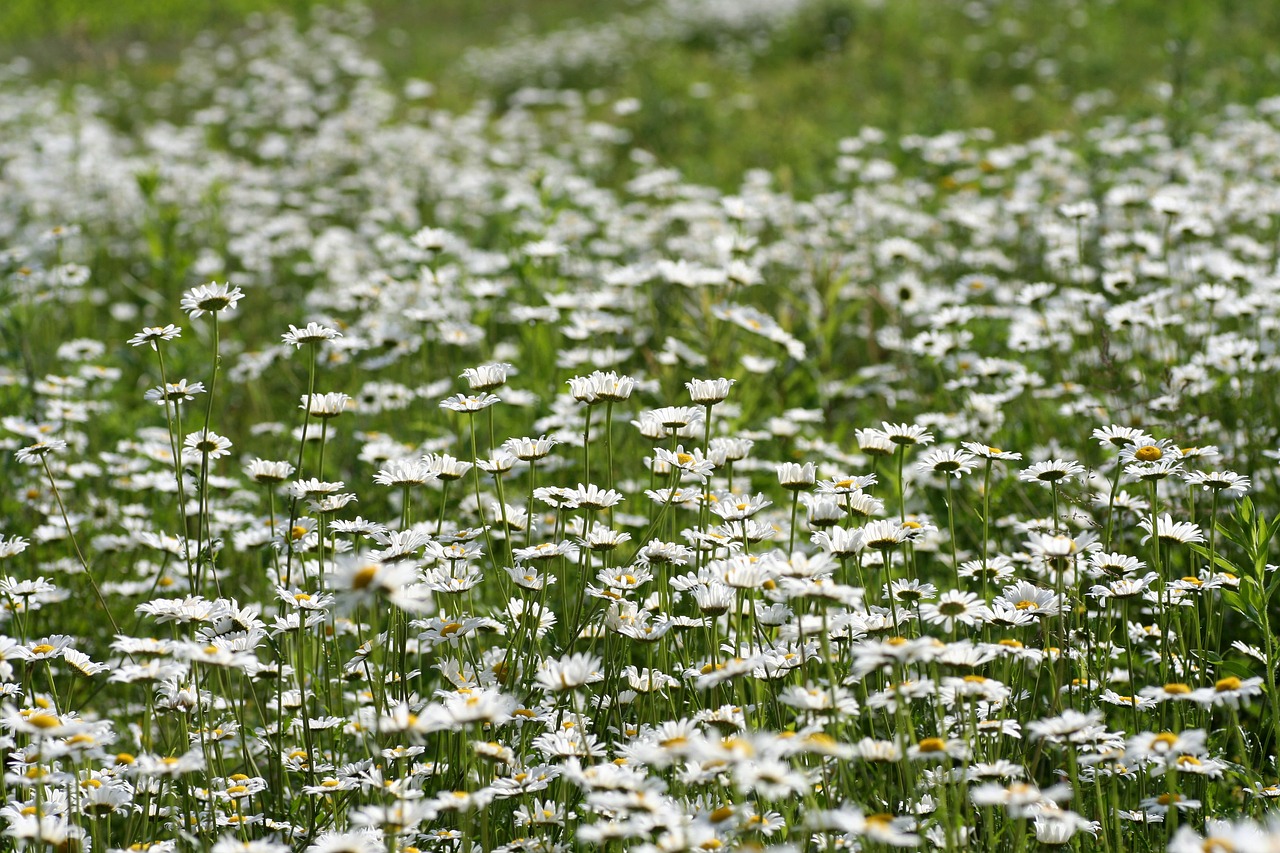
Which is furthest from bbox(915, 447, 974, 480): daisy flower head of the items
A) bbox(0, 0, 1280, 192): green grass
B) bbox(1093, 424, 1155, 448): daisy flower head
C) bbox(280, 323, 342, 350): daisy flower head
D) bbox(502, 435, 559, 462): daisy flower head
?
bbox(0, 0, 1280, 192): green grass

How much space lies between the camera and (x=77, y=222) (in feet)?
24.8

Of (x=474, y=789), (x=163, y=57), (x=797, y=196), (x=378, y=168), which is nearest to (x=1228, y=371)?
(x=474, y=789)

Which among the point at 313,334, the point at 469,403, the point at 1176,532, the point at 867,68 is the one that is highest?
the point at 867,68

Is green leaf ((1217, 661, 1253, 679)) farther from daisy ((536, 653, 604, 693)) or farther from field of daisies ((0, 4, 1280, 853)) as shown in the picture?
daisy ((536, 653, 604, 693))

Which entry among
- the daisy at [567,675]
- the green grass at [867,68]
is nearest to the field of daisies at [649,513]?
the daisy at [567,675]

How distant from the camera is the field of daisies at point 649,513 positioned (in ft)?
6.89

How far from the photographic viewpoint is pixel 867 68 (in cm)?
1248

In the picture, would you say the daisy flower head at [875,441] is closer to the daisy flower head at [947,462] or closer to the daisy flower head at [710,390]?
the daisy flower head at [947,462]

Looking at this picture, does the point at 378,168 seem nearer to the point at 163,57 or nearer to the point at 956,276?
the point at 956,276

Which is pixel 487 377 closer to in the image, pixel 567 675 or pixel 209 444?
pixel 209 444

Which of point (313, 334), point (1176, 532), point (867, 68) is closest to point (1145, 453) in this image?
point (1176, 532)

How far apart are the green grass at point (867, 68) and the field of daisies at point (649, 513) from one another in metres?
1.03

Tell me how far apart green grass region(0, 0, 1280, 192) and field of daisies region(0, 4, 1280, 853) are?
103 centimetres

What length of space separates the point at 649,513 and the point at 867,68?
9867mm
